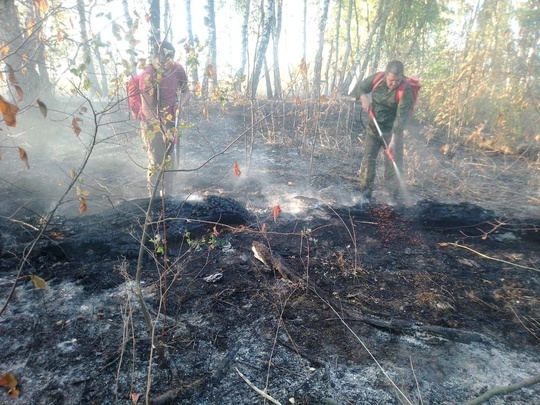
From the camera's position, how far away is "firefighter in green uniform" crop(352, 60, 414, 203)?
4.55 meters

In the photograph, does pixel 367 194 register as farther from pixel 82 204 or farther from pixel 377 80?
pixel 82 204

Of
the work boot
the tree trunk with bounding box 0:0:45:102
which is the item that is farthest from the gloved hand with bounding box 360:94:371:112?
the tree trunk with bounding box 0:0:45:102

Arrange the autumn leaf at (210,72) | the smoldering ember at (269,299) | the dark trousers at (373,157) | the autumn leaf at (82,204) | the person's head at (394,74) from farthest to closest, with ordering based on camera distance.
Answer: the dark trousers at (373,157), the person's head at (394,74), the autumn leaf at (210,72), the autumn leaf at (82,204), the smoldering ember at (269,299)

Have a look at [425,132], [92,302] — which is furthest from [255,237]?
[425,132]

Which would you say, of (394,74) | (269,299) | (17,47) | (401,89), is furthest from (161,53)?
(17,47)

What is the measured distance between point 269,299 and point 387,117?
3480mm

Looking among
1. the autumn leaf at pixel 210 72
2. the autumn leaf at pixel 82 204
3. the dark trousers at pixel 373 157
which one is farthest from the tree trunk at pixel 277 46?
the autumn leaf at pixel 82 204

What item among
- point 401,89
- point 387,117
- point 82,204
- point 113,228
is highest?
point 401,89

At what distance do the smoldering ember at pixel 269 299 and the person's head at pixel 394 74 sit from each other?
5.80 ft

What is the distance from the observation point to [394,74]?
4.48 m

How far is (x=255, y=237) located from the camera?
3.85 m

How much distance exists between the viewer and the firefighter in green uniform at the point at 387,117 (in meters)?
4.55

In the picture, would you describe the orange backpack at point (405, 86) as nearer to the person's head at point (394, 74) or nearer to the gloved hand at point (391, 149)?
the person's head at point (394, 74)

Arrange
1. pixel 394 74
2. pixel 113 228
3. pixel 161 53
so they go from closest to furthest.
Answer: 1. pixel 161 53
2. pixel 113 228
3. pixel 394 74
